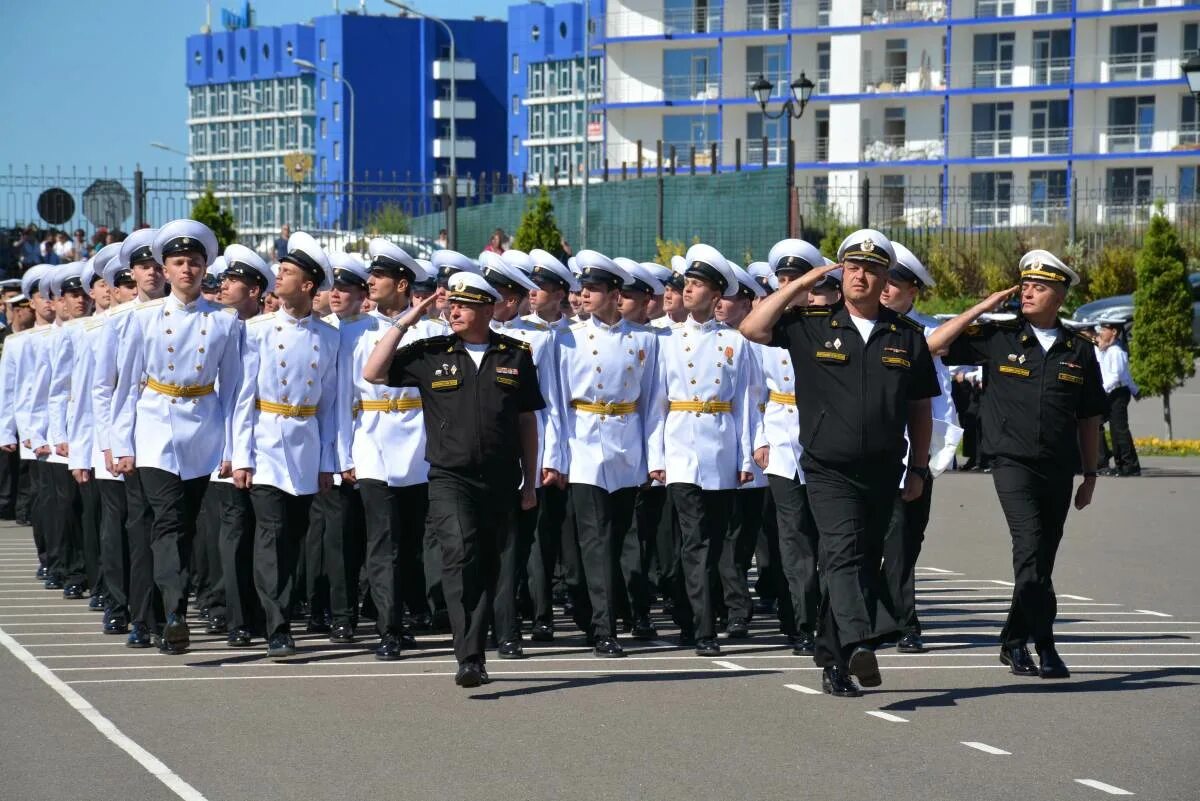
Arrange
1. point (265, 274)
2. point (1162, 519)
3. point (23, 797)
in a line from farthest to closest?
point (1162, 519) → point (265, 274) → point (23, 797)

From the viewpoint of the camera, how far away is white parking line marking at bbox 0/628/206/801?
788 cm

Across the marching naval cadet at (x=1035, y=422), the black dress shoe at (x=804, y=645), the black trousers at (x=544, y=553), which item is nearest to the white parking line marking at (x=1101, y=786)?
the marching naval cadet at (x=1035, y=422)

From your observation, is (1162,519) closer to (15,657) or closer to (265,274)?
(265,274)

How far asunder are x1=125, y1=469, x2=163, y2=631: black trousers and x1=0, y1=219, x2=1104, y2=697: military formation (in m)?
0.02

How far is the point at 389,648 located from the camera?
11234mm

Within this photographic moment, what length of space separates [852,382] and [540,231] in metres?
24.4

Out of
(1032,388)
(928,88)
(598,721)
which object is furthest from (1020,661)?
(928,88)

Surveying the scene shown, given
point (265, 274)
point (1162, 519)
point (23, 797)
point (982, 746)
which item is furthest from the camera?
point (1162, 519)

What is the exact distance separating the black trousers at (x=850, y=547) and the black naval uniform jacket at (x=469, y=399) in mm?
1559

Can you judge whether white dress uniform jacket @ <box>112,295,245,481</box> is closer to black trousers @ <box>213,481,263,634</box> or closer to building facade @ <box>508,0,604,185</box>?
black trousers @ <box>213,481,263,634</box>

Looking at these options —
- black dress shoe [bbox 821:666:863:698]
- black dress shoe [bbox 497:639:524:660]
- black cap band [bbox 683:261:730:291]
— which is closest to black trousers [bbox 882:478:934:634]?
black dress shoe [bbox 821:666:863:698]

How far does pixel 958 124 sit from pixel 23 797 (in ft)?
240

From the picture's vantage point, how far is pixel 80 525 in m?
14.7

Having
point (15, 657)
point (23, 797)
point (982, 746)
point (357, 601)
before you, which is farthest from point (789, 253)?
point (23, 797)
